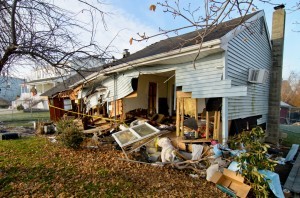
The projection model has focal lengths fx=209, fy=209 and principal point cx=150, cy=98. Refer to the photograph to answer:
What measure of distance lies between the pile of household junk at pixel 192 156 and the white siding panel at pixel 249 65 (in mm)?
1922

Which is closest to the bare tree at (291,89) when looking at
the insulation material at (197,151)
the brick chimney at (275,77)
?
the brick chimney at (275,77)

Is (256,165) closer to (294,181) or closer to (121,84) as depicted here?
(294,181)

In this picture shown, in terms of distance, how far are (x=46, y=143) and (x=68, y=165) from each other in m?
3.53

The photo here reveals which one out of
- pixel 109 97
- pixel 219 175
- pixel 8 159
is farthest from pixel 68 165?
pixel 109 97

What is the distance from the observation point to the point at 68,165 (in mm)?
6098

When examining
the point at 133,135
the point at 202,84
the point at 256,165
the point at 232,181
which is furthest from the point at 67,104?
the point at 256,165

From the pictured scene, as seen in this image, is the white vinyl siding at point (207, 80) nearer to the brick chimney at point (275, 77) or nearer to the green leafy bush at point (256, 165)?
the green leafy bush at point (256, 165)

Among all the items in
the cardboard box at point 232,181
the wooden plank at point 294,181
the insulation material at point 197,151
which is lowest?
the wooden plank at point 294,181

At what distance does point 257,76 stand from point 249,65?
2.31 ft

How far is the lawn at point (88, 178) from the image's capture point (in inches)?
181

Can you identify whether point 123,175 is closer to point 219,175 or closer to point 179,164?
point 179,164

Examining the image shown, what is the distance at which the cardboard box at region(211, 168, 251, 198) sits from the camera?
15.4ft

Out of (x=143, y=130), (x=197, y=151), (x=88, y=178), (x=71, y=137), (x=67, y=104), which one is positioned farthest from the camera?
(x=67, y=104)

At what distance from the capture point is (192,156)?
21.3 ft
